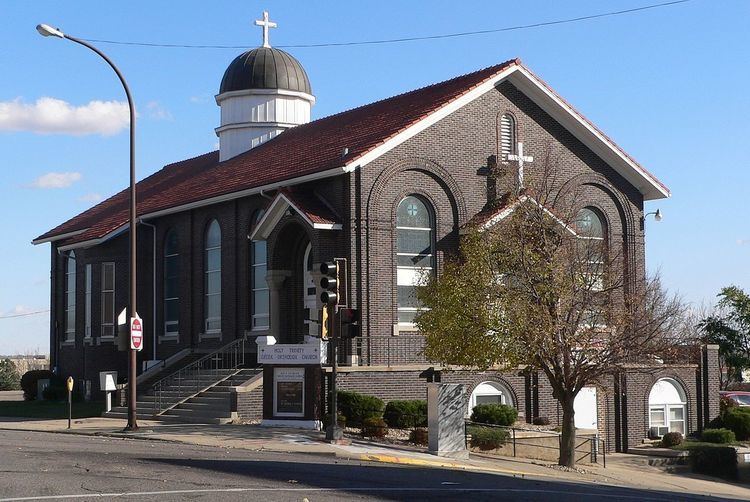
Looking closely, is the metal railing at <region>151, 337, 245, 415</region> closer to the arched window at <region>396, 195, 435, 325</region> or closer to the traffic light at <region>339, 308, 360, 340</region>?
the arched window at <region>396, 195, 435, 325</region>

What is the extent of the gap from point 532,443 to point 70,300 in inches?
1002

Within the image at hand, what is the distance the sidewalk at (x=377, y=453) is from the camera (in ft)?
75.5

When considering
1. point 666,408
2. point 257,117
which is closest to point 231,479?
point 666,408

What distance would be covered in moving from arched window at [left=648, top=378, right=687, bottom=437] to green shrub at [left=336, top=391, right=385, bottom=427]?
36.8 ft

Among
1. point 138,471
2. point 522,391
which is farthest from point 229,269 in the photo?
point 138,471

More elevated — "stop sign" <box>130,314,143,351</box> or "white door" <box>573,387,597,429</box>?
"stop sign" <box>130,314,143,351</box>

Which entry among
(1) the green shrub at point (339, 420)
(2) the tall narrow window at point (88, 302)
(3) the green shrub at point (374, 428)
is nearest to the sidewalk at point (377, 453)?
(1) the green shrub at point (339, 420)

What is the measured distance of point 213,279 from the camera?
129 ft

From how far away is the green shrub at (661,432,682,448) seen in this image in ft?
111

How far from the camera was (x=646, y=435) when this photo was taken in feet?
115

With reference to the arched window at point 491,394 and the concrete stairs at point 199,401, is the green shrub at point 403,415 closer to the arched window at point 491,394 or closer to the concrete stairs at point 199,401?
the arched window at point 491,394

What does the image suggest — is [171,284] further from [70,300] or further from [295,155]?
[70,300]

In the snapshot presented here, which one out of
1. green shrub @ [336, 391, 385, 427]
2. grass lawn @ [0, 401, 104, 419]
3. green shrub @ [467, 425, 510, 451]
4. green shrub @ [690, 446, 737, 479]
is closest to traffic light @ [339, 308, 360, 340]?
green shrub @ [336, 391, 385, 427]

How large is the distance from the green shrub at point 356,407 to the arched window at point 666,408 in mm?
11204
